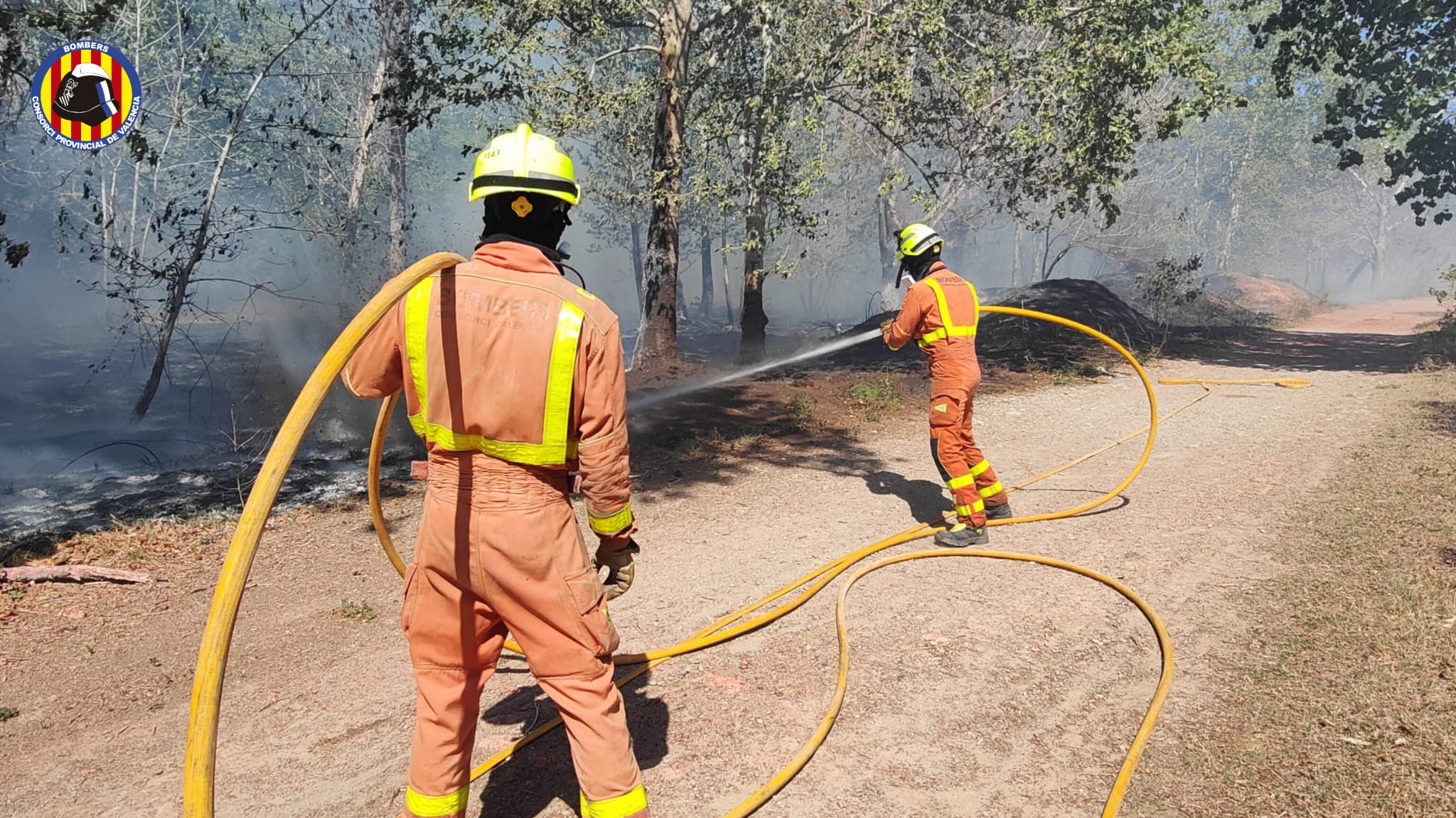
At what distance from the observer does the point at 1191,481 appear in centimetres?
787

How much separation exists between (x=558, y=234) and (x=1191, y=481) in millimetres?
7032

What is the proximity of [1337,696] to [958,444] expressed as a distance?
2.82 m

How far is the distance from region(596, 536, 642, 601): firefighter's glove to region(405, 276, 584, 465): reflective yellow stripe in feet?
1.41

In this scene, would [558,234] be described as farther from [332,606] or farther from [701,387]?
[701,387]

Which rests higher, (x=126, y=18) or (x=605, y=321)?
(x=126, y=18)

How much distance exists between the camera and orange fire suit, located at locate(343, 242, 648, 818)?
2574 millimetres

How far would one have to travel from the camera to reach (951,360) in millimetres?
6266

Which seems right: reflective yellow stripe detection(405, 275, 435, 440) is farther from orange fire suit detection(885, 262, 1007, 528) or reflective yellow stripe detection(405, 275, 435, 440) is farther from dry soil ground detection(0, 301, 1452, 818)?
orange fire suit detection(885, 262, 1007, 528)

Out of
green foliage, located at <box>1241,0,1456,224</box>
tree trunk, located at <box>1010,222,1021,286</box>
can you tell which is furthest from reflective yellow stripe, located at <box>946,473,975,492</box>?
tree trunk, located at <box>1010,222,1021,286</box>

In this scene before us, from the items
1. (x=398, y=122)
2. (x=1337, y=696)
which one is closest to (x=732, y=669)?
(x=1337, y=696)

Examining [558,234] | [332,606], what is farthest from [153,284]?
[558,234]

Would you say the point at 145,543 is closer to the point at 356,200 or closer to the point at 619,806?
the point at 619,806

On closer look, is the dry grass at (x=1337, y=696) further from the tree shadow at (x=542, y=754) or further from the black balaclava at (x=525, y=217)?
the black balaclava at (x=525, y=217)

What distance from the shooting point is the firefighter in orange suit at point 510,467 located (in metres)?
2.58
